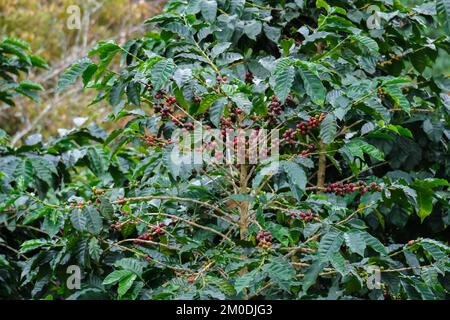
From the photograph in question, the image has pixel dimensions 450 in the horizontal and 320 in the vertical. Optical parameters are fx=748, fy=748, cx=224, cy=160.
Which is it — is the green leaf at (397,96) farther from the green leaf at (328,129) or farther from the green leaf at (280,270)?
the green leaf at (280,270)

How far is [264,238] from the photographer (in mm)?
2051

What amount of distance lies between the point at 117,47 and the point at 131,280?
70 cm

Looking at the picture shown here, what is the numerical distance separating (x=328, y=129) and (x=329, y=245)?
360 millimetres

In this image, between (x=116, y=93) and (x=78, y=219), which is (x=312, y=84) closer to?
(x=116, y=93)

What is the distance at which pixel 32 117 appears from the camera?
7785 millimetres

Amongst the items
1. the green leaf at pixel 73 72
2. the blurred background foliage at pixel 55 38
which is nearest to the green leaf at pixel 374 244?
the green leaf at pixel 73 72

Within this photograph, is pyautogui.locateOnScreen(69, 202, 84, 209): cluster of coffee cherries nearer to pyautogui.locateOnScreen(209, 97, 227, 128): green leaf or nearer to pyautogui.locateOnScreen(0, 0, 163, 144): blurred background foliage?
pyautogui.locateOnScreen(209, 97, 227, 128): green leaf

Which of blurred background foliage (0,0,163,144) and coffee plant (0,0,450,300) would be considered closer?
coffee plant (0,0,450,300)

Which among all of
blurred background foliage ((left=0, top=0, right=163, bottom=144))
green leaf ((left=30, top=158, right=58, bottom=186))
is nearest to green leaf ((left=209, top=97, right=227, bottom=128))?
green leaf ((left=30, top=158, right=58, bottom=186))

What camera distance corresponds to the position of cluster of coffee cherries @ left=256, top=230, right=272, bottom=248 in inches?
80.0

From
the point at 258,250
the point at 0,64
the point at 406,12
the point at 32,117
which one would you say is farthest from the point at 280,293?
the point at 32,117

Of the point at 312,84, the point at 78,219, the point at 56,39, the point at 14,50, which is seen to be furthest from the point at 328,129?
the point at 56,39

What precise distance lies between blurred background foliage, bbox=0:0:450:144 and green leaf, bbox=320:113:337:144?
5365 millimetres

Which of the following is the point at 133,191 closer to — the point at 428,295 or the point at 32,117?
the point at 428,295
